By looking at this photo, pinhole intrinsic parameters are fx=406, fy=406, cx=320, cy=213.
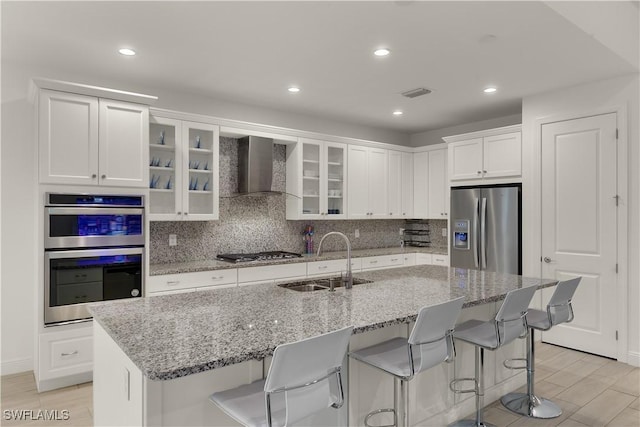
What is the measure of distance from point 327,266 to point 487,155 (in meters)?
2.32

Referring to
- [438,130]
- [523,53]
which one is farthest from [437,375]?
[438,130]

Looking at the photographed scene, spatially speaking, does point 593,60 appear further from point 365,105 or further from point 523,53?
point 365,105

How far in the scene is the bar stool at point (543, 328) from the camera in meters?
2.71

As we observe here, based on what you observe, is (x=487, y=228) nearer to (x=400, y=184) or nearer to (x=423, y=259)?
(x=423, y=259)

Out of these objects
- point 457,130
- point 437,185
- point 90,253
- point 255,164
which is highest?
point 457,130

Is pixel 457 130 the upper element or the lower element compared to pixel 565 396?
upper

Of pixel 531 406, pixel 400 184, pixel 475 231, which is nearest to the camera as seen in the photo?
pixel 531 406

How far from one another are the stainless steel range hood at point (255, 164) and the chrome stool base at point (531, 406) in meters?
3.06

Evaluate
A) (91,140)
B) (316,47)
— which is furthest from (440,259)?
(91,140)

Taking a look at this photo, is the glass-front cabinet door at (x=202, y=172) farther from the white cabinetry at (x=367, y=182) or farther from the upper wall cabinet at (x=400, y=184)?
the upper wall cabinet at (x=400, y=184)

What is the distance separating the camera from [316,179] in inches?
205

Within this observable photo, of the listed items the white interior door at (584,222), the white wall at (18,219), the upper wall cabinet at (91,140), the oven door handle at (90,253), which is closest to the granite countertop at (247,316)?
the oven door handle at (90,253)

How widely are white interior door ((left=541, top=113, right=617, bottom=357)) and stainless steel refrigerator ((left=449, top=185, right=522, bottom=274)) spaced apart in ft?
0.96

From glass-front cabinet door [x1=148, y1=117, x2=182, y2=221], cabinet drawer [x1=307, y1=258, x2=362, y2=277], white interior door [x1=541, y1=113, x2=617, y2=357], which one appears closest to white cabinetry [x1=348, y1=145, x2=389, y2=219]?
cabinet drawer [x1=307, y1=258, x2=362, y2=277]
